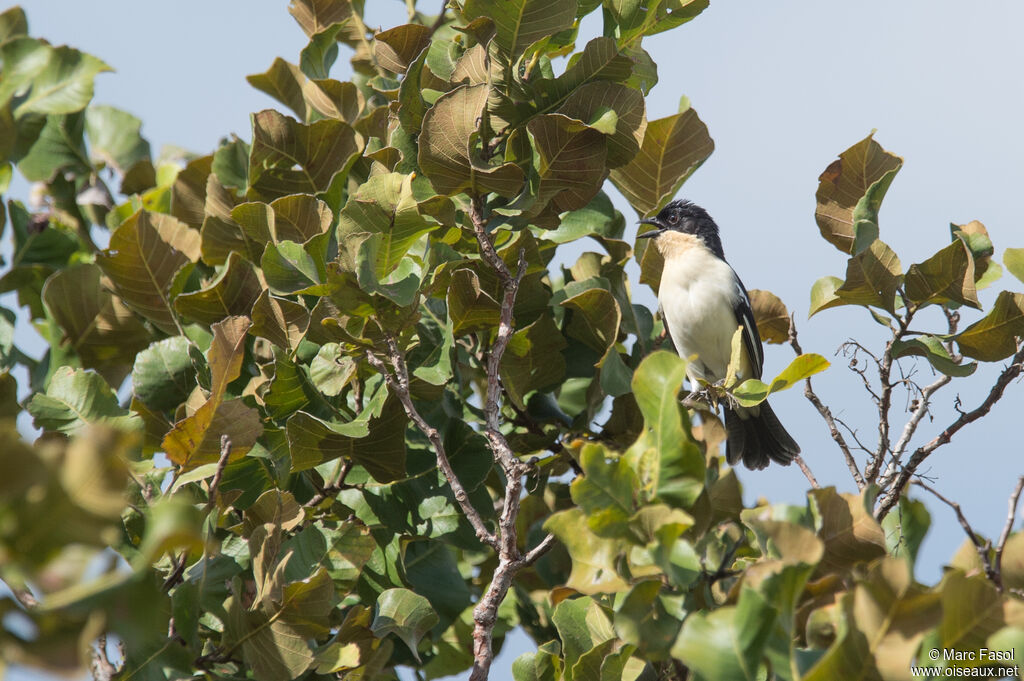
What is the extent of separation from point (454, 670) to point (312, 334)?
5.40 feet

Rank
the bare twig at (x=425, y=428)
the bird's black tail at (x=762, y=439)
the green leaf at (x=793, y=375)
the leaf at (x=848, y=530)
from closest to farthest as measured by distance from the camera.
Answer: the leaf at (x=848, y=530) < the green leaf at (x=793, y=375) < the bare twig at (x=425, y=428) < the bird's black tail at (x=762, y=439)

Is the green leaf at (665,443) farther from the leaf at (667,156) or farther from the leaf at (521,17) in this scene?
the leaf at (667,156)

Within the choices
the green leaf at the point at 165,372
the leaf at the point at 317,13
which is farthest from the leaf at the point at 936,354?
the leaf at the point at 317,13

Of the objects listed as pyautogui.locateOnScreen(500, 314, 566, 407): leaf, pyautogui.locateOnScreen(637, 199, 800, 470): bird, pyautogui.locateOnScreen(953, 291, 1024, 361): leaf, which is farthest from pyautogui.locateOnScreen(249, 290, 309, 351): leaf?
pyautogui.locateOnScreen(637, 199, 800, 470): bird

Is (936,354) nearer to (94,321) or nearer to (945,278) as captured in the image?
(945,278)

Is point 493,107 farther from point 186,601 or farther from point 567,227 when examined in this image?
point 186,601

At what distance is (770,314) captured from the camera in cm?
399

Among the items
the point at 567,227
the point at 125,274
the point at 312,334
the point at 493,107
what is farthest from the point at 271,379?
the point at 567,227

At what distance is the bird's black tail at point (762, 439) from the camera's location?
5777mm

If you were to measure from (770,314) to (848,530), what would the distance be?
2091 millimetres

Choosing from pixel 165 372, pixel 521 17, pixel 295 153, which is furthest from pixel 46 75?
pixel 521 17

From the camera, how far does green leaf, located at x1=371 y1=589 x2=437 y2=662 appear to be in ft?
8.43

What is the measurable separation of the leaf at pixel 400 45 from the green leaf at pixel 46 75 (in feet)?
3.08

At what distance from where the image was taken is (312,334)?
2904 millimetres
